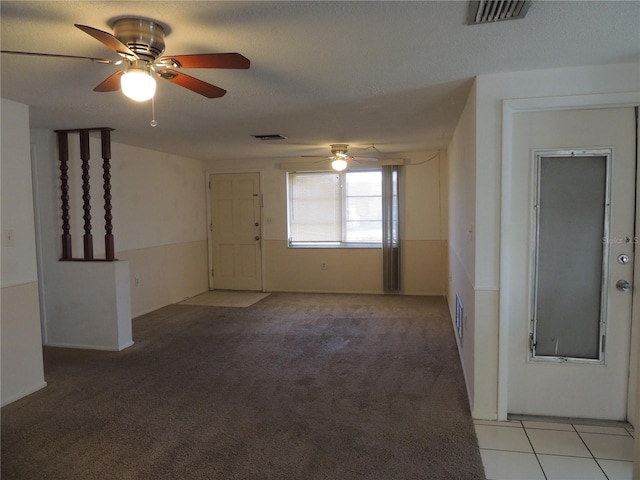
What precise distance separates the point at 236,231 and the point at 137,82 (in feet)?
17.0

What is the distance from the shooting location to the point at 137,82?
1.91m

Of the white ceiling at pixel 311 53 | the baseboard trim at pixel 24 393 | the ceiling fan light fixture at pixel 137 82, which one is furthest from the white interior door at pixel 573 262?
the baseboard trim at pixel 24 393

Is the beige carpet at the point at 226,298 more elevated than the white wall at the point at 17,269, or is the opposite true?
the white wall at the point at 17,269

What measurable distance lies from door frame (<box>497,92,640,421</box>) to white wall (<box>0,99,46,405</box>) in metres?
3.41

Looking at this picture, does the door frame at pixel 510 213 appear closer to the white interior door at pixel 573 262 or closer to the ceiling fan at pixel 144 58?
the white interior door at pixel 573 262

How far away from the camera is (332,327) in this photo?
4.83 m

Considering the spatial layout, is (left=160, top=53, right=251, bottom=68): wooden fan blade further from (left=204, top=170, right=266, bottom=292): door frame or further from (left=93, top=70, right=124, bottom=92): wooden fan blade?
(left=204, top=170, right=266, bottom=292): door frame

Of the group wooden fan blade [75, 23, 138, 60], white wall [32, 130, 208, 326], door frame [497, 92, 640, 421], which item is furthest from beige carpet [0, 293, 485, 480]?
wooden fan blade [75, 23, 138, 60]

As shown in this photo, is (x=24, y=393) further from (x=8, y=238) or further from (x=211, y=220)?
(x=211, y=220)

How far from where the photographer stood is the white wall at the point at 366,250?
249 inches

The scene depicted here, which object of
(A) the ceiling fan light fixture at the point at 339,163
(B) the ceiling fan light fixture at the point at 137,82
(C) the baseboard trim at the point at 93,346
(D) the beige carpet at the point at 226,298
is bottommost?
(C) the baseboard trim at the point at 93,346

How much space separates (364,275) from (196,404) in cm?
404

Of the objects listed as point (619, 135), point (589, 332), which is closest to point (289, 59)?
point (619, 135)

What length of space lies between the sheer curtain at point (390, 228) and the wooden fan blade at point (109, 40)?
4758mm
